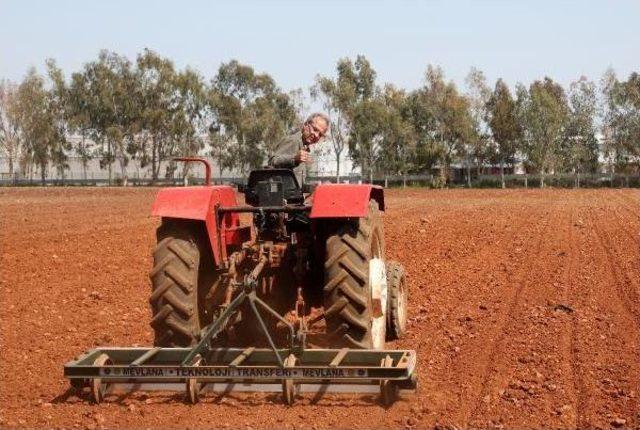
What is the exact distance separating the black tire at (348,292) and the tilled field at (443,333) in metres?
0.46

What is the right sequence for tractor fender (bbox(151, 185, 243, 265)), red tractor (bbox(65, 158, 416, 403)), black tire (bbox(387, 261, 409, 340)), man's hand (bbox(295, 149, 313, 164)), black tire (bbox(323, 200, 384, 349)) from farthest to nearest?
black tire (bbox(387, 261, 409, 340))
man's hand (bbox(295, 149, 313, 164))
tractor fender (bbox(151, 185, 243, 265))
black tire (bbox(323, 200, 384, 349))
red tractor (bbox(65, 158, 416, 403))

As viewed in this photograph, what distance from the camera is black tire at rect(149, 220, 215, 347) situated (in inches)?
230

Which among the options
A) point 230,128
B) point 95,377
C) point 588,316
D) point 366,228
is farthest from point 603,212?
point 230,128

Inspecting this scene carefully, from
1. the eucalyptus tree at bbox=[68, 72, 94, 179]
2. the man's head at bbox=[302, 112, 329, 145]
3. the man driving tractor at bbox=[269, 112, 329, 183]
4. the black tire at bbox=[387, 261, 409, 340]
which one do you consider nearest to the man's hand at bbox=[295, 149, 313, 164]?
the man driving tractor at bbox=[269, 112, 329, 183]

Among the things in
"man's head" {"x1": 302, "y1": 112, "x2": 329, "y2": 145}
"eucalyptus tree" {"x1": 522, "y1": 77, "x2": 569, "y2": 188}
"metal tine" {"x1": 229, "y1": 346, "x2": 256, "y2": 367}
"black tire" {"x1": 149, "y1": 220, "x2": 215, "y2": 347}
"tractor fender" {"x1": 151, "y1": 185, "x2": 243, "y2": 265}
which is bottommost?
"metal tine" {"x1": 229, "y1": 346, "x2": 256, "y2": 367}

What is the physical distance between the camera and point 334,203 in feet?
19.6

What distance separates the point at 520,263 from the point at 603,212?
1268cm

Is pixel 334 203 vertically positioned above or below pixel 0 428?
above

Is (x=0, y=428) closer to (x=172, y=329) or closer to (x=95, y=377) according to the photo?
(x=95, y=377)

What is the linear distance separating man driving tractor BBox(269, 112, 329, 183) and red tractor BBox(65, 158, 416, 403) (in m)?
0.22

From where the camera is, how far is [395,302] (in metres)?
7.16

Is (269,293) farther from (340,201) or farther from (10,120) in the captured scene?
(10,120)

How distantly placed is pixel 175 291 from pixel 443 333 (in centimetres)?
283

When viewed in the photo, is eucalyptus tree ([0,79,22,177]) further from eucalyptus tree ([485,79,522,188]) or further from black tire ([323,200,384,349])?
black tire ([323,200,384,349])
